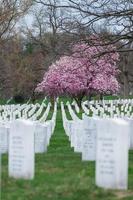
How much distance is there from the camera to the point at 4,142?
51.2 ft

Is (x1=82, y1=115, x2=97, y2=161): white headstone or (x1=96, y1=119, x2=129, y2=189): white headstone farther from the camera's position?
(x1=82, y1=115, x2=97, y2=161): white headstone

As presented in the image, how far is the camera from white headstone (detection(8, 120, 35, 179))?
10.3 m

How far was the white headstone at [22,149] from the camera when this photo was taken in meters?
10.3

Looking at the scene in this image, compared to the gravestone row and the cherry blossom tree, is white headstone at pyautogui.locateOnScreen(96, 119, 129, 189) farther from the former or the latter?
the cherry blossom tree

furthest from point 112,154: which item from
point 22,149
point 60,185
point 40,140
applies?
point 40,140

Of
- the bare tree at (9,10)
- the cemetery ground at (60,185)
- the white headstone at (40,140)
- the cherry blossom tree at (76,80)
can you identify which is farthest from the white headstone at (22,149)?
the cherry blossom tree at (76,80)

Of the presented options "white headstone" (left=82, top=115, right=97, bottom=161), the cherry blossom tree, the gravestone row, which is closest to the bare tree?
the cherry blossom tree

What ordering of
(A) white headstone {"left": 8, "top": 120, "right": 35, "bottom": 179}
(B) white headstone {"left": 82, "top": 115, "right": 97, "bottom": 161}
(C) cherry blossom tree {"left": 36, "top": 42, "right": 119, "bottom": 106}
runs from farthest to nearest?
(C) cherry blossom tree {"left": 36, "top": 42, "right": 119, "bottom": 106}, (B) white headstone {"left": 82, "top": 115, "right": 97, "bottom": 161}, (A) white headstone {"left": 8, "top": 120, "right": 35, "bottom": 179}

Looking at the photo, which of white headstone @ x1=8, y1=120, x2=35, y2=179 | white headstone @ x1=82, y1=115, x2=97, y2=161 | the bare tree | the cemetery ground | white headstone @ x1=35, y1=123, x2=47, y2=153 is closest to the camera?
the cemetery ground

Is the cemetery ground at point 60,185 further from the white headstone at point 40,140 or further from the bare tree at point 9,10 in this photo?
the bare tree at point 9,10

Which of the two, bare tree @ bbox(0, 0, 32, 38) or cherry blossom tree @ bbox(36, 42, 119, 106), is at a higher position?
bare tree @ bbox(0, 0, 32, 38)

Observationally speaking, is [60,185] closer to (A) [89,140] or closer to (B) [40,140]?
(A) [89,140]

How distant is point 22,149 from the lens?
34.1 ft

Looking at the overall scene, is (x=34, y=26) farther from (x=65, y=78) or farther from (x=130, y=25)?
(x=130, y=25)
